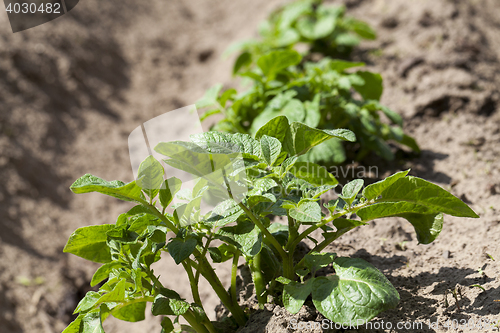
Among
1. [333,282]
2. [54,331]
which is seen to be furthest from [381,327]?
[54,331]

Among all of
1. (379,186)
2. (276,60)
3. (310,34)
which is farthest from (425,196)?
(310,34)

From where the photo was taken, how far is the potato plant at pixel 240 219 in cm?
103

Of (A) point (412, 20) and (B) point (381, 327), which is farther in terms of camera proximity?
(A) point (412, 20)

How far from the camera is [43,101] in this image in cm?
357

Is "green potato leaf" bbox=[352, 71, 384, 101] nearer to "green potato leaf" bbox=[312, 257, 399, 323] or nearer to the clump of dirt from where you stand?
the clump of dirt

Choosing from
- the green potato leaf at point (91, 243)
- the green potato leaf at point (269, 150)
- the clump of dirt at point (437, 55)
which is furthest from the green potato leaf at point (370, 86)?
the green potato leaf at point (91, 243)

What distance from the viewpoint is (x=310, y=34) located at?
326cm

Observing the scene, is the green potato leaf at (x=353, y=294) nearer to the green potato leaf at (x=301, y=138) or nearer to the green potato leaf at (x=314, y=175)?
the green potato leaf at (x=314, y=175)

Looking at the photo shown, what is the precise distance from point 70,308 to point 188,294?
868 millimetres

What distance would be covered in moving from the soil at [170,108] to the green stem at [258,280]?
0.20ft

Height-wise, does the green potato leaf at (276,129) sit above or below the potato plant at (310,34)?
below

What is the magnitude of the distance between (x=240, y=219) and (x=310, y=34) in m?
2.48

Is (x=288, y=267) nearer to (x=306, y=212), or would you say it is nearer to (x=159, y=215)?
(x=306, y=212)

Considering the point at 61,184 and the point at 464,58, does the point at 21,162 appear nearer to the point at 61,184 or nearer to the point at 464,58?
the point at 61,184
